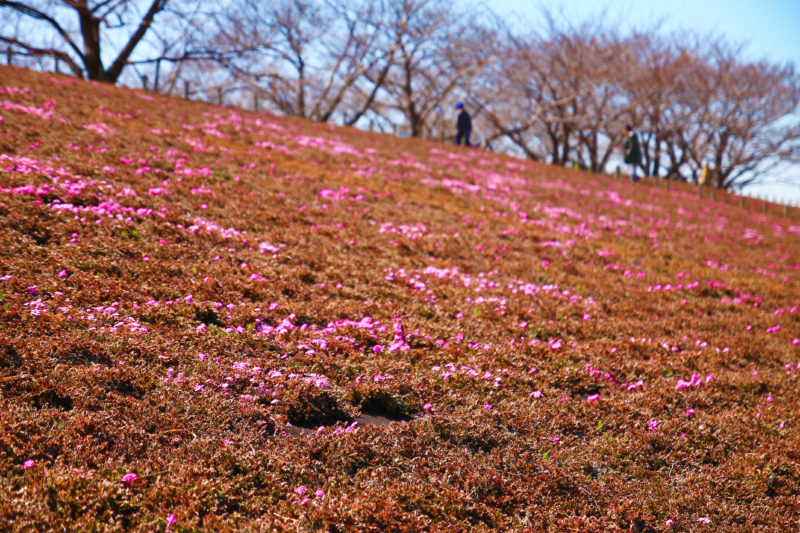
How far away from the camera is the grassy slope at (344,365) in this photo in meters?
3.64

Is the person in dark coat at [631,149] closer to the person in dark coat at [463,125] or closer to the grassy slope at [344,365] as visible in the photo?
the person in dark coat at [463,125]

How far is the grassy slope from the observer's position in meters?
3.64

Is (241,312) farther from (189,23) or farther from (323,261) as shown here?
(189,23)

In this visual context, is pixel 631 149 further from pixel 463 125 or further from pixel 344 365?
pixel 344 365

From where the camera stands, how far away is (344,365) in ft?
17.4

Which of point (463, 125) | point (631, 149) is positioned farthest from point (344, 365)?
point (631, 149)

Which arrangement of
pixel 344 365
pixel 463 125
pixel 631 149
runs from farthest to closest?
pixel 463 125 → pixel 631 149 → pixel 344 365

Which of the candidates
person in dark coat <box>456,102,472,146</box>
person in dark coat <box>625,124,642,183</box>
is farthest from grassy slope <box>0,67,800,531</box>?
person in dark coat <box>456,102,472,146</box>

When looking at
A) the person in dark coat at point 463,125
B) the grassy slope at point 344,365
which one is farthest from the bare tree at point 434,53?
the grassy slope at point 344,365

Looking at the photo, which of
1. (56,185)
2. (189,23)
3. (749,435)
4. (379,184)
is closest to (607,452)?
(749,435)

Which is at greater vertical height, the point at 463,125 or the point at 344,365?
the point at 463,125

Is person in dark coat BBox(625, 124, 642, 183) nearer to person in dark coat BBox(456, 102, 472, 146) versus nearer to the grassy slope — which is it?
person in dark coat BBox(456, 102, 472, 146)

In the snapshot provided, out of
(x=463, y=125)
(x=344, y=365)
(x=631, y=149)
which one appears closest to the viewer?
(x=344, y=365)

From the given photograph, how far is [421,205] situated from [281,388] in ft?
30.8
